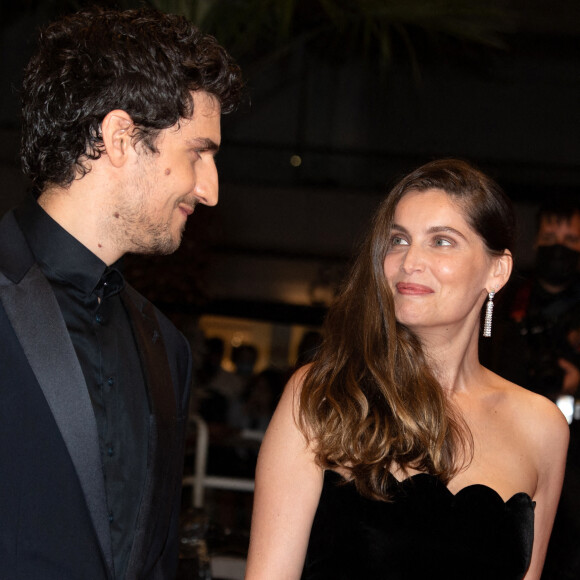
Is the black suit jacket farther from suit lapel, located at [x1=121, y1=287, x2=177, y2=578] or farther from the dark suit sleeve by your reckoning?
the dark suit sleeve

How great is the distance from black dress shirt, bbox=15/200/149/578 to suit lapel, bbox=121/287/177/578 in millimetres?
16

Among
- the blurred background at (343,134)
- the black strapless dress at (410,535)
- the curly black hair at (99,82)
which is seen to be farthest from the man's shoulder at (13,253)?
the blurred background at (343,134)

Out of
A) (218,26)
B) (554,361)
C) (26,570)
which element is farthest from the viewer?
(218,26)

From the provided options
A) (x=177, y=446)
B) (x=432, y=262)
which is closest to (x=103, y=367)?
(x=177, y=446)

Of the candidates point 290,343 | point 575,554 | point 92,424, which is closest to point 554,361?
point 575,554

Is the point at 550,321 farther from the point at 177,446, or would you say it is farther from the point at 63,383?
the point at 63,383

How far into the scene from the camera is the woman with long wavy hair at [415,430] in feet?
6.10

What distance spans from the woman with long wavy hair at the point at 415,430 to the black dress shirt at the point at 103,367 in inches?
13.4

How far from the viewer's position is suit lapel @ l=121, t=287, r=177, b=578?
5.29 ft

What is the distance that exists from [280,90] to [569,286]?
6.75 metres

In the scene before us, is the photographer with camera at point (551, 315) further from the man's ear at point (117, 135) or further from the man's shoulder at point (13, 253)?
the man's shoulder at point (13, 253)

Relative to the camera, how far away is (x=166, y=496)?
5.63ft

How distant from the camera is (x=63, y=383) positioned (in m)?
1.51

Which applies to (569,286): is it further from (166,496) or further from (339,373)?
(166,496)
